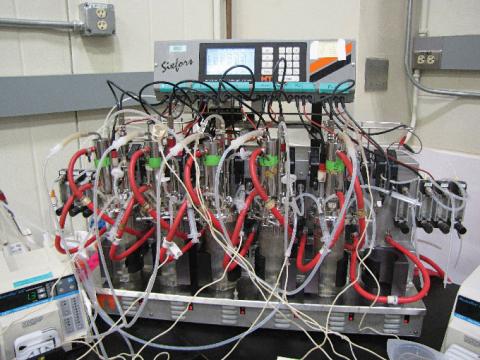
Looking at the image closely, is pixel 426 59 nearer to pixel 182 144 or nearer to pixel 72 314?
pixel 182 144

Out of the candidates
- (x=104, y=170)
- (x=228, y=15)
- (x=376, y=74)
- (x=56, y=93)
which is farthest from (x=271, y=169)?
(x=228, y=15)

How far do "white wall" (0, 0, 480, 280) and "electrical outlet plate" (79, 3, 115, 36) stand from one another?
5 centimetres

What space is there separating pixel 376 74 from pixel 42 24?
154cm

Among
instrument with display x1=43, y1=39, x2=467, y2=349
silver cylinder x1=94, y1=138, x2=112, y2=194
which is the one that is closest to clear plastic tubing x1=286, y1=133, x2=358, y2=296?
instrument with display x1=43, y1=39, x2=467, y2=349

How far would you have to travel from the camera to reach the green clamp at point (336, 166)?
1002 millimetres

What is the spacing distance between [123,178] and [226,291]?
0.42m

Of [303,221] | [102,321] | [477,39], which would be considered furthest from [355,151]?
[477,39]

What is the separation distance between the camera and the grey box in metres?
1.99

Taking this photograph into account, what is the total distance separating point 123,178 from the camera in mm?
1079

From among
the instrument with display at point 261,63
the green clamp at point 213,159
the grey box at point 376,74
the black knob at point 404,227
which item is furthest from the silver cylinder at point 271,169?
the grey box at point 376,74

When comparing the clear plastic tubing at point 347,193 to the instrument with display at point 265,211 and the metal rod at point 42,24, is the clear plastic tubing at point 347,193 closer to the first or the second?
the instrument with display at point 265,211

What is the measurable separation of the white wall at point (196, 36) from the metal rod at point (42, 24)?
0.04 m

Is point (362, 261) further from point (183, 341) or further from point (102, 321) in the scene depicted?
point (102, 321)

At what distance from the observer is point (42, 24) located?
1.56 metres
